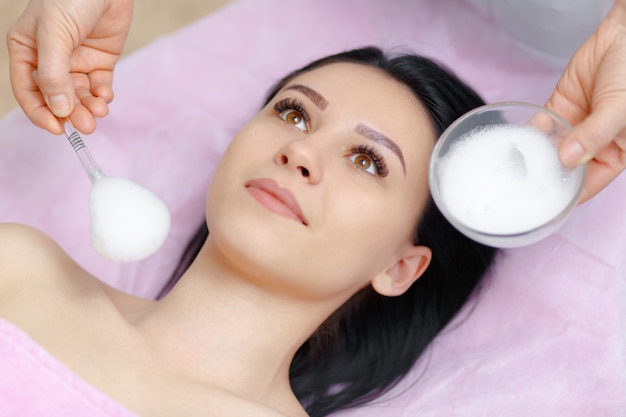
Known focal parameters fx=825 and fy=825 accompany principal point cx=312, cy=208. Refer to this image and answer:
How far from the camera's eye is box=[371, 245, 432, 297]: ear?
1.44 meters

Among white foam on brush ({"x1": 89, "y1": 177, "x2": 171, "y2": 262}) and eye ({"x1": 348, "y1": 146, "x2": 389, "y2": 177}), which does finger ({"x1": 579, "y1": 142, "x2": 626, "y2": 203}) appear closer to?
eye ({"x1": 348, "y1": 146, "x2": 389, "y2": 177})

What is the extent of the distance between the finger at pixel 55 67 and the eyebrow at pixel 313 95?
1.22 ft

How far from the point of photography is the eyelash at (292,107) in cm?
137

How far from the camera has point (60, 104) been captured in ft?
4.08

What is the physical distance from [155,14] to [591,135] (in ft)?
4.74

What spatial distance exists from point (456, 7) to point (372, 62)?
1.52 ft

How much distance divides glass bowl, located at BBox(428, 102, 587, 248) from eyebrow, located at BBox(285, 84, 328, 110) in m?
0.24

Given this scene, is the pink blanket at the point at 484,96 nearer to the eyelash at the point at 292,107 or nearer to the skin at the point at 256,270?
the skin at the point at 256,270

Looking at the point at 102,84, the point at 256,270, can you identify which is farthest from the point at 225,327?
the point at 102,84

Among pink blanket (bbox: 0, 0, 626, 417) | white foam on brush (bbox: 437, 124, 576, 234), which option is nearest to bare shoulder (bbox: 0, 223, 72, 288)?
pink blanket (bbox: 0, 0, 626, 417)

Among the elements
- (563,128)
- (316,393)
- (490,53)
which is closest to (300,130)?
(563,128)

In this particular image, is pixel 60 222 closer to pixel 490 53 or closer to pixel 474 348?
pixel 474 348

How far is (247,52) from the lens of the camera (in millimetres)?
1923

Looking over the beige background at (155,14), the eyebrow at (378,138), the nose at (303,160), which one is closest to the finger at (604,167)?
the eyebrow at (378,138)
